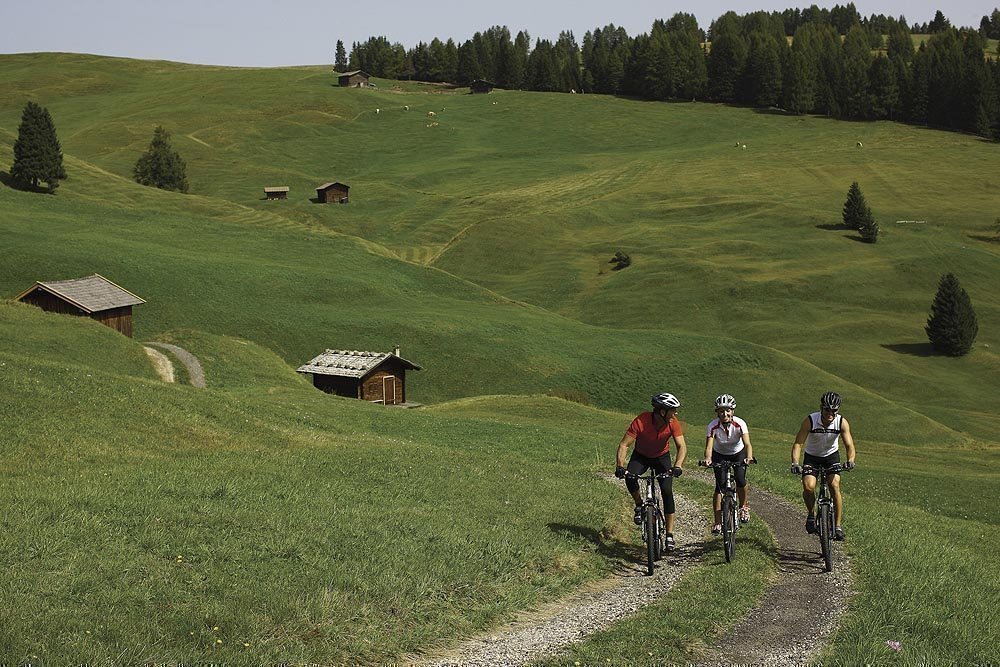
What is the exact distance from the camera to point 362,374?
65312mm

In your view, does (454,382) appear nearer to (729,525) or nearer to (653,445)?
(729,525)

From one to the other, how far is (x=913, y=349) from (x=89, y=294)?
74.1 metres

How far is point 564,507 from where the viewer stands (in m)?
21.5

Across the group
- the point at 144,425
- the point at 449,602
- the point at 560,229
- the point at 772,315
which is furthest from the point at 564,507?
the point at 560,229

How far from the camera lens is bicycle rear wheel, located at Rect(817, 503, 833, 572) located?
57.5 ft

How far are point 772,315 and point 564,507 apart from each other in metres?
88.8

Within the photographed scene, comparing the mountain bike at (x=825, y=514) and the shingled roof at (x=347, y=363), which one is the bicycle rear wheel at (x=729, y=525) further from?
the shingled roof at (x=347, y=363)

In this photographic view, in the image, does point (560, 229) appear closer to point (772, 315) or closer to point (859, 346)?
point (772, 315)

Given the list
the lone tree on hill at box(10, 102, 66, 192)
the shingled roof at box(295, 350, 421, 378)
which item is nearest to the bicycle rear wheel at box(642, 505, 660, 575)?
the shingled roof at box(295, 350, 421, 378)

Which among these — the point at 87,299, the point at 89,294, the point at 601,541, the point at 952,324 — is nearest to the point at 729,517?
the point at 601,541

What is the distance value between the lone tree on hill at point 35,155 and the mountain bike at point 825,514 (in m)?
116

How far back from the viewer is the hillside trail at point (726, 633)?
13.2 m

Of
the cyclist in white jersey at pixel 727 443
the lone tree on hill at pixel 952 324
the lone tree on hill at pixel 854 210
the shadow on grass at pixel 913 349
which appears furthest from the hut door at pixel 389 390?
the lone tree on hill at pixel 854 210

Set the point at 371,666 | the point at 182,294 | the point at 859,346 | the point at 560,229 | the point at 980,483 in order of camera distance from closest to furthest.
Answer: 1. the point at 371,666
2. the point at 980,483
3. the point at 182,294
4. the point at 859,346
5. the point at 560,229
